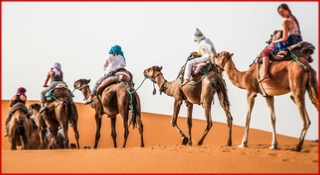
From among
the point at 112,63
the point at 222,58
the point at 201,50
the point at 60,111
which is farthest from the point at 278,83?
the point at 60,111

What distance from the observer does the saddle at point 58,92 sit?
16.8 meters

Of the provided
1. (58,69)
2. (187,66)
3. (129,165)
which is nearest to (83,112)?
(58,69)

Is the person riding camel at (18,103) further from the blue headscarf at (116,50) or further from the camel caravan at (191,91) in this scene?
the blue headscarf at (116,50)

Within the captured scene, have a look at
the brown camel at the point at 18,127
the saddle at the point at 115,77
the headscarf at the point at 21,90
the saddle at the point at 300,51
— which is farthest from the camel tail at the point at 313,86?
the headscarf at the point at 21,90

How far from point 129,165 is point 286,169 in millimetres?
3284

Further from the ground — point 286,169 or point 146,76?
point 146,76

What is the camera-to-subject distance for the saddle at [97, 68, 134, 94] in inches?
654

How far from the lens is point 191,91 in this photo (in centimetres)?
1563

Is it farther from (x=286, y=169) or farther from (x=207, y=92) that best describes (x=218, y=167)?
(x=207, y=92)

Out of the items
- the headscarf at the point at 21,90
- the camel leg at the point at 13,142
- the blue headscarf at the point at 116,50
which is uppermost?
the blue headscarf at the point at 116,50

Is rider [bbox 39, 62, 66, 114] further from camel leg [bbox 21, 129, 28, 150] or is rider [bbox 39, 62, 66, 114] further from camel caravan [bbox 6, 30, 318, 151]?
camel leg [bbox 21, 129, 28, 150]

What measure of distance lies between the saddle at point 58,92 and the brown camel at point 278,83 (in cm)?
511

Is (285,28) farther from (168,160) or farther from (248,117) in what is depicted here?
(168,160)

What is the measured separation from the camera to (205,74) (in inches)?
598
